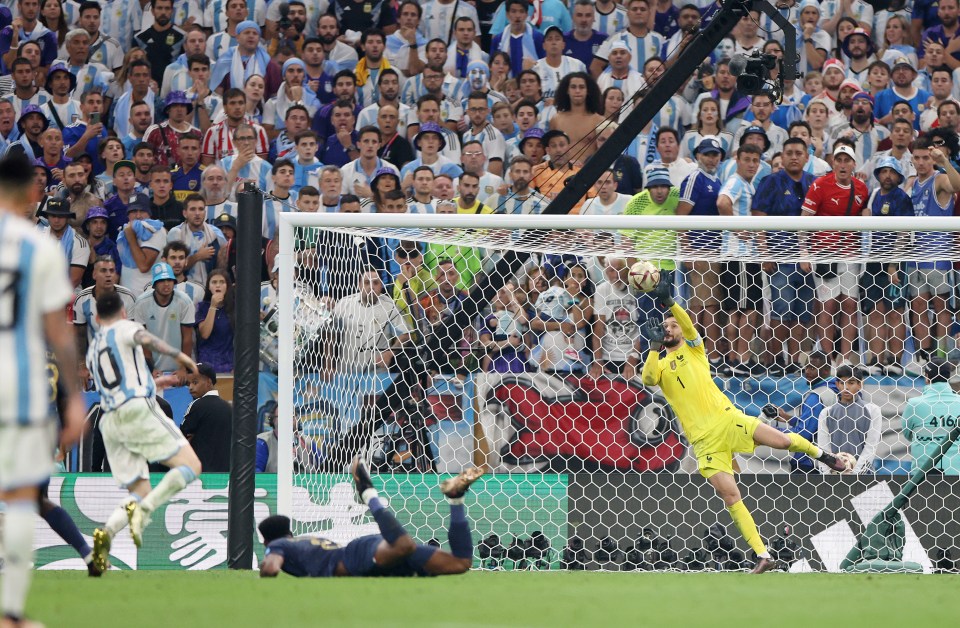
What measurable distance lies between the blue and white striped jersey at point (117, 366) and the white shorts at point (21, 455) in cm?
338

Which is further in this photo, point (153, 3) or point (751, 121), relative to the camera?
point (153, 3)

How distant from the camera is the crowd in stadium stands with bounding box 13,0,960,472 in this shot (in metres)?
11.5

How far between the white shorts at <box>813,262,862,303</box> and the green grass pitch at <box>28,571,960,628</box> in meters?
3.35

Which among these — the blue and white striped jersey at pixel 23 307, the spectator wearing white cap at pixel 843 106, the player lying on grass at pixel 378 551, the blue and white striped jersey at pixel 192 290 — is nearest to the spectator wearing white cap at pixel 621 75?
the spectator wearing white cap at pixel 843 106

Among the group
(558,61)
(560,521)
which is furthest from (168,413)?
(558,61)

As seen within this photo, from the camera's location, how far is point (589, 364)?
11.6 m

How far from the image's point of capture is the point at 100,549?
8.48m

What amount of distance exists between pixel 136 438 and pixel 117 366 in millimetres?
492

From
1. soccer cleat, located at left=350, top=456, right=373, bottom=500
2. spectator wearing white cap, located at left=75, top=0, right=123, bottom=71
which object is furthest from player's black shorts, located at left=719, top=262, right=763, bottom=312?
spectator wearing white cap, located at left=75, top=0, right=123, bottom=71

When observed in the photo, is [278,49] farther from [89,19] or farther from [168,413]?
[168,413]

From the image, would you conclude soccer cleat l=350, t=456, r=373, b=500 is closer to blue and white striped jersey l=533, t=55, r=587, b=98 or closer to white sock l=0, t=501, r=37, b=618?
white sock l=0, t=501, r=37, b=618

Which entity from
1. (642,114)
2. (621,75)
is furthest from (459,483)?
(621,75)

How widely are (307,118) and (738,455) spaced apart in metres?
6.31

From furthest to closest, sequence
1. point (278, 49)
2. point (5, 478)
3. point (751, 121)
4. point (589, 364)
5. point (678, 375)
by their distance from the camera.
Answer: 1. point (278, 49)
2. point (751, 121)
3. point (589, 364)
4. point (678, 375)
5. point (5, 478)
